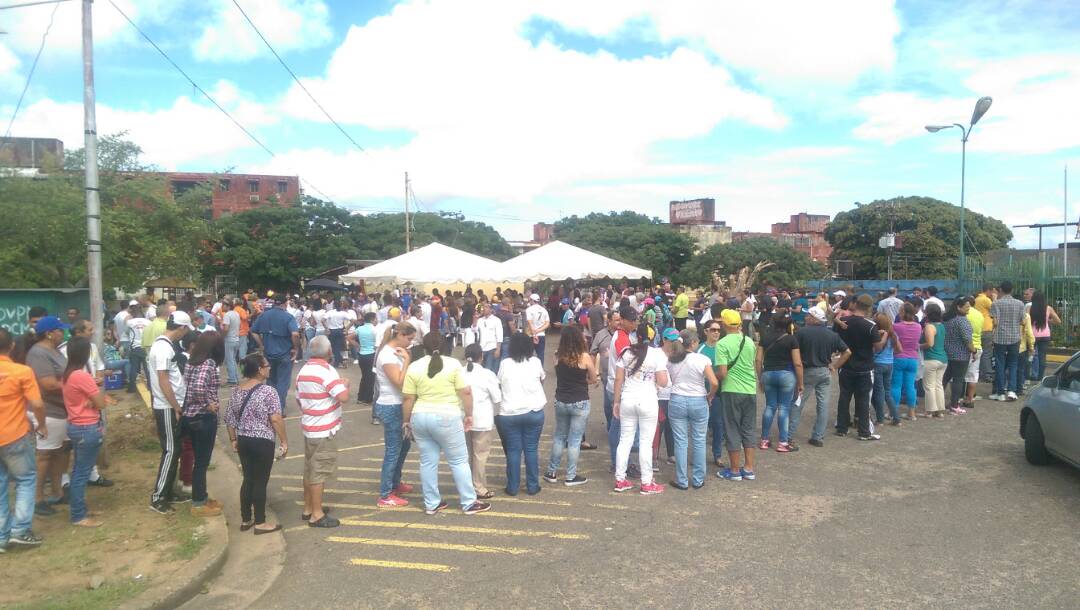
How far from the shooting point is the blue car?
6.71 metres

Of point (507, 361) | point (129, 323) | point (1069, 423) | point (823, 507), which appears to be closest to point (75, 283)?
point (129, 323)

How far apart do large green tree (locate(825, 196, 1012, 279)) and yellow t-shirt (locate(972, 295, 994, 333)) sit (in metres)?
33.0

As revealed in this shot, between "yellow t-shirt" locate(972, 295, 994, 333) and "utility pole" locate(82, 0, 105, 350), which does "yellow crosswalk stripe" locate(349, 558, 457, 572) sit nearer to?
"utility pole" locate(82, 0, 105, 350)

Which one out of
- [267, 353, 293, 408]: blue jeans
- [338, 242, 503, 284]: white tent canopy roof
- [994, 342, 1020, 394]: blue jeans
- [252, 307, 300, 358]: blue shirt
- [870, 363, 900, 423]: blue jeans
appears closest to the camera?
[870, 363, 900, 423]: blue jeans

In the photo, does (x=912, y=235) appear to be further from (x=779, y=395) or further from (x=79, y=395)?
(x=79, y=395)

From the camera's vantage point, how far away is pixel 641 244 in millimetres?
49156

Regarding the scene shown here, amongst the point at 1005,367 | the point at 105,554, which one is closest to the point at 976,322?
the point at 1005,367

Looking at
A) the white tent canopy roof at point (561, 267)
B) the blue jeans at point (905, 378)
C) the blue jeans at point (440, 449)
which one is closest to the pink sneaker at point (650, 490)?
the blue jeans at point (440, 449)

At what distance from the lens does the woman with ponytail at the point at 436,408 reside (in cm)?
609

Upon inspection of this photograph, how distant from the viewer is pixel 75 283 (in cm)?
1788

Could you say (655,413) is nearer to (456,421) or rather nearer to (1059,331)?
(456,421)

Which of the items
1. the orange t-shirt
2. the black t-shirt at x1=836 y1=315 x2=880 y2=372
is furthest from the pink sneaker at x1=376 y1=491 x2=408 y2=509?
the black t-shirt at x1=836 y1=315 x2=880 y2=372

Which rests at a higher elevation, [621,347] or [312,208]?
[312,208]

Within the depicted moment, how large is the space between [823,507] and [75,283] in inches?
735
